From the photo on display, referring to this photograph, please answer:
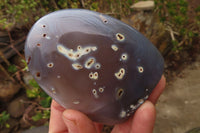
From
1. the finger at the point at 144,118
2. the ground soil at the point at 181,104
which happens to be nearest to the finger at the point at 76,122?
the finger at the point at 144,118

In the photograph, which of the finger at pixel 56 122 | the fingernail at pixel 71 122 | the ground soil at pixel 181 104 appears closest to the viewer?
the fingernail at pixel 71 122

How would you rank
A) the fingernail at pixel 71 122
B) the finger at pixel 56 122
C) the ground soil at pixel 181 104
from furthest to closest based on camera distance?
the ground soil at pixel 181 104 → the finger at pixel 56 122 → the fingernail at pixel 71 122

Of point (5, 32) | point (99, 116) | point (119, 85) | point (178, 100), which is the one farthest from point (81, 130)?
point (5, 32)

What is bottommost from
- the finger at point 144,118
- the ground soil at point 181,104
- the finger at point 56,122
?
the ground soil at point 181,104

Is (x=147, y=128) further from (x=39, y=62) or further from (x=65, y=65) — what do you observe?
(x=39, y=62)

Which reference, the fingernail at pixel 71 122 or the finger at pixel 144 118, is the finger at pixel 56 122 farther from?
the finger at pixel 144 118

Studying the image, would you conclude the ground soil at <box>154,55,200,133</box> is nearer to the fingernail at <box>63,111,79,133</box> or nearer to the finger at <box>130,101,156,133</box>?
the finger at <box>130,101,156,133</box>

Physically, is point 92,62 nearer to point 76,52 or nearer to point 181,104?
point 76,52

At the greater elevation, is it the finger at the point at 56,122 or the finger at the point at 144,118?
the finger at the point at 144,118
